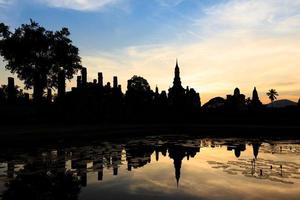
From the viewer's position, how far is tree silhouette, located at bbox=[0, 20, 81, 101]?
48.2 m

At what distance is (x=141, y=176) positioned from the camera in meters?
12.5

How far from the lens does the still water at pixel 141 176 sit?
31.6ft

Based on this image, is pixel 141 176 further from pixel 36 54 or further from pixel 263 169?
pixel 36 54

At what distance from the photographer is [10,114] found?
36.8m

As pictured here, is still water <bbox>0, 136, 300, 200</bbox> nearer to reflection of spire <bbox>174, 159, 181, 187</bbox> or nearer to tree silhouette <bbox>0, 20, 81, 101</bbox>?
reflection of spire <bbox>174, 159, 181, 187</bbox>

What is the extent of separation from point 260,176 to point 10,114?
2988 centimetres

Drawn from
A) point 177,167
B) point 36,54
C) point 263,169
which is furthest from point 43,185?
point 36,54

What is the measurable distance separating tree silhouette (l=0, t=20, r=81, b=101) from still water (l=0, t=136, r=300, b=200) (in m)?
32.7

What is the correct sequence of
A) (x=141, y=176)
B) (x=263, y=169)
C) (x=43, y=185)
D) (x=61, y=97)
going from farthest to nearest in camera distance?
1. (x=61, y=97)
2. (x=263, y=169)
3. (x=141, y=176)
4. (x=43, y=185)

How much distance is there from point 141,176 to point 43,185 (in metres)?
3.45

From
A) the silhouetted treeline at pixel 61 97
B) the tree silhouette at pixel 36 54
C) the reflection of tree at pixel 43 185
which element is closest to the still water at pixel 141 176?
the reflection of tree at pixel 43 185

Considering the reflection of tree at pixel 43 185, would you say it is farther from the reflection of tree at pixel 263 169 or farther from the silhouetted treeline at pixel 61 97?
the silhouetted treeline at pixel 61 97

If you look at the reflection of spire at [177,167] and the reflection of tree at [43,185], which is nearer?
the reflection of tree at [43,185]

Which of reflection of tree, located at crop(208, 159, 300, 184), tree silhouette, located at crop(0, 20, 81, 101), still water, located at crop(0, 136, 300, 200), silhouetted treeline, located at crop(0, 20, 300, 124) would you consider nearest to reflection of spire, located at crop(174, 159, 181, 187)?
still water, located at crop(0, 136, 300, 200)
